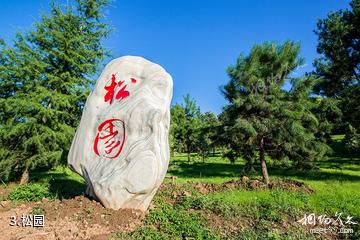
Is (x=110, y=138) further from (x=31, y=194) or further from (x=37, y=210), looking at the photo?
(x=31, y=194)

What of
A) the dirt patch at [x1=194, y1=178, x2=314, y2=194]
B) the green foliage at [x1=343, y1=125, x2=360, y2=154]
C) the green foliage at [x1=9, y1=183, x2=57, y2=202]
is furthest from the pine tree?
the green foliage at [x1=343, y1=125, x2=360, y2=154]

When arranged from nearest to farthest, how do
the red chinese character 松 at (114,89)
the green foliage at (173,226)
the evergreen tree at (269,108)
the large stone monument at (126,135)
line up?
1. the green foliage at (173,226)
2. the large stone monument at (126,135)
3. the red chinese character 松 at (114,89)
4. the evergreen tree at (269,108)

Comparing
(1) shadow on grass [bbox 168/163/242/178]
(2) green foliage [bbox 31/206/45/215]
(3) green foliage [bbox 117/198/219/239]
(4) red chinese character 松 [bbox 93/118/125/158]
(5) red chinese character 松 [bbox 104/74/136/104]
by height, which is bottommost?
(3) green foliage [bbox 117/198/219/239]

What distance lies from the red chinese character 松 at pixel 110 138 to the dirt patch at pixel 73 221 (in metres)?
1.12

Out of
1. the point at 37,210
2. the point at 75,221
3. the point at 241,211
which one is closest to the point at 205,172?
the point at 241,211

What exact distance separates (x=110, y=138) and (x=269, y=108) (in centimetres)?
561

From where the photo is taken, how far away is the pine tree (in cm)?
1026

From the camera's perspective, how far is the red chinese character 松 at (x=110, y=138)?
22.0ft

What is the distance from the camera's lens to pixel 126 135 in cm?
667

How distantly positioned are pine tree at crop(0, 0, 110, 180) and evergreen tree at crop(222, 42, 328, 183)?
17.6 ft

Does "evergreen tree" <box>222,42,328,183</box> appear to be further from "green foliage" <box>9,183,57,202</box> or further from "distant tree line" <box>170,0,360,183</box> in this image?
"green foliage" <box>9,183,57,202</box>

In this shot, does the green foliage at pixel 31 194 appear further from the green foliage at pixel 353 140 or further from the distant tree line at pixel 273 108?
the green foliage at pixel 353 140

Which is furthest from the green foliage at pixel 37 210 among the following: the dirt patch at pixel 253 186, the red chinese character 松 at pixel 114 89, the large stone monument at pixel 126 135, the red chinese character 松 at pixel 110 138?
the dirt patch at pixel 253 186

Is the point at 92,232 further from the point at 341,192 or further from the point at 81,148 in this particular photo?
the point at 341,192
